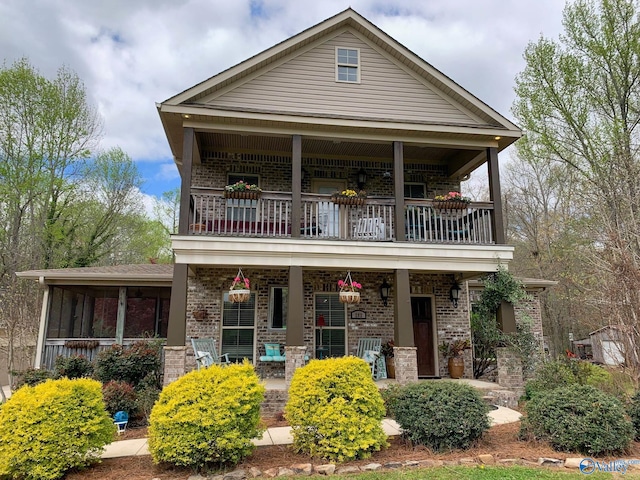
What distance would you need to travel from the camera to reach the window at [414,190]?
12492mm

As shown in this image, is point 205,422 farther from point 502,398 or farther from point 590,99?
point 590,99

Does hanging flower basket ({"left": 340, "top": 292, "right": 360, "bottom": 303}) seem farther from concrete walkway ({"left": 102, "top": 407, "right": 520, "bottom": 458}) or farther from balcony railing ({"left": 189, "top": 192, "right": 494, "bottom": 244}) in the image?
concrete walkway ({"left": 102, "top": 407, "right": 520, "bottom": 458})

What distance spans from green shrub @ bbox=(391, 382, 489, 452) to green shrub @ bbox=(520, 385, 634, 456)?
769mm

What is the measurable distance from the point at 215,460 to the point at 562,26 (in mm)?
18742

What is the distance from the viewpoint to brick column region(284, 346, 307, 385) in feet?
27.6

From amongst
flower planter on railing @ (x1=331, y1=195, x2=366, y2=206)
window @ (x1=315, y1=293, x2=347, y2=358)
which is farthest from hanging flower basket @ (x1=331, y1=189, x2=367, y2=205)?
window @ (x1=315, y1=293, x2=347, y2=358)

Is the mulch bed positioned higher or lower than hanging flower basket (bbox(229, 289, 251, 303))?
lower

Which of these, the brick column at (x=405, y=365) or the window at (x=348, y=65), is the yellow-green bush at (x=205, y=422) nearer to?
the brick column at (x=405, y=365)

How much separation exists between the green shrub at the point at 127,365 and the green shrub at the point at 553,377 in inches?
303

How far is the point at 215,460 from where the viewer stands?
5.05 meters

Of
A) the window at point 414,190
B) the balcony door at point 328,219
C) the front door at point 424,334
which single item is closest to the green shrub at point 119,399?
the balcony door at point 328,219

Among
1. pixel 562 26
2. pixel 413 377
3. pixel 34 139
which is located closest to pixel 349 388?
pixel 413 377

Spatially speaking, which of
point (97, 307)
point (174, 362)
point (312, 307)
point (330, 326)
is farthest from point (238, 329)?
point (97, 307)

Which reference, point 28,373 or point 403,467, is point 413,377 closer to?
point 403,467
